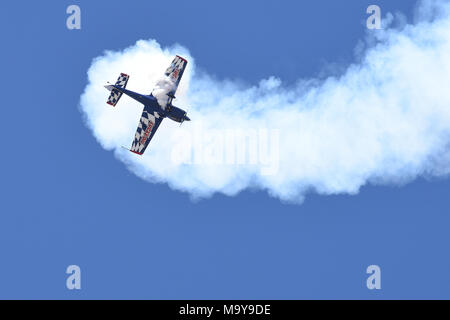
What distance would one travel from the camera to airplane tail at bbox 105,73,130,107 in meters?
65.6

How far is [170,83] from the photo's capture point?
65.6 meters

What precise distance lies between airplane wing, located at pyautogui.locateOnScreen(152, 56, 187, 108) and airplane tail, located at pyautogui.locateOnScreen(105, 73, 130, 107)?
8.81 feet

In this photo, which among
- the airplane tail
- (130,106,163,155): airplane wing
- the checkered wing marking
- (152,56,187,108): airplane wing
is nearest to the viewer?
(152,56,187,108): airplane wing

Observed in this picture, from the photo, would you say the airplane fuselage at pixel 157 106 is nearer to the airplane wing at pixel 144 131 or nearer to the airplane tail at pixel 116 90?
the airplane tail at pixel 116 90

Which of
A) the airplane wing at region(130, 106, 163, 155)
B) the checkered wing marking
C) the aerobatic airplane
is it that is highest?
the checkered wing marking

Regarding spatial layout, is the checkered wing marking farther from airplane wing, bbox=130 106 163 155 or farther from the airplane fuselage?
airplane wing, bbox=130 106 163 155

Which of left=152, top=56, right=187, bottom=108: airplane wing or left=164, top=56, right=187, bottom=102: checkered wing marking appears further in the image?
left=164, top=56, right=187, bottom=102: checkered wing marking

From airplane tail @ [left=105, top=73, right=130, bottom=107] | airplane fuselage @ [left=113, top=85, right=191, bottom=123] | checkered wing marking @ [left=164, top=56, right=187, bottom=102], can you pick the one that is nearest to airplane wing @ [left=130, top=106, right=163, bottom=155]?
airplane fuselage @ [left=113, top=85, right=191, bottom=123]

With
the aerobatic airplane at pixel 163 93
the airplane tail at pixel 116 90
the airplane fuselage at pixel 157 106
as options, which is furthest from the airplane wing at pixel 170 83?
the airplane tail at pixel 116 90
